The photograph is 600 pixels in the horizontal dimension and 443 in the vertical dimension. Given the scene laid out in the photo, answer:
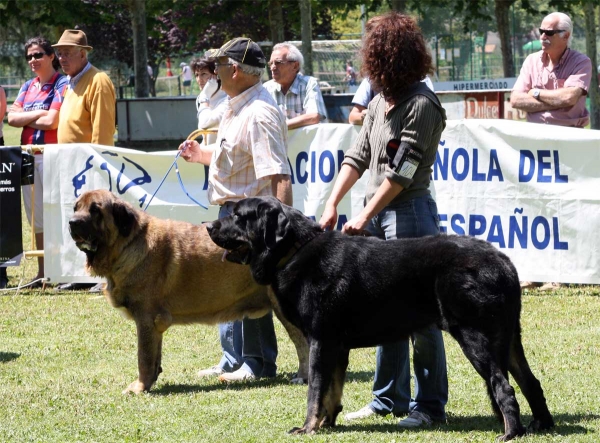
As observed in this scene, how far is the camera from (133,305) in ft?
20.3

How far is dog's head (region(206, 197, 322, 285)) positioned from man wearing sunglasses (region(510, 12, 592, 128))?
4.86 m

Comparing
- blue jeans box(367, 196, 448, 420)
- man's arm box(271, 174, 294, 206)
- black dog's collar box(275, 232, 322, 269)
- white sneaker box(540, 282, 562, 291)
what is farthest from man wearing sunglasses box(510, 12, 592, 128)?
black dog's collar box(275, 232, 322, 269)

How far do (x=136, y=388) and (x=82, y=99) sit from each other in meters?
4.18

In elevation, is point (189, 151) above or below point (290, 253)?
above

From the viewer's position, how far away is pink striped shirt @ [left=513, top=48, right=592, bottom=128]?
890 cm

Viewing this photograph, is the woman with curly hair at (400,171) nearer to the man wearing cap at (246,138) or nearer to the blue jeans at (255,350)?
the man wearing cap at (246,138)

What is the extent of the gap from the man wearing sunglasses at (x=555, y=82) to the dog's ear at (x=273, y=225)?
4960 mm

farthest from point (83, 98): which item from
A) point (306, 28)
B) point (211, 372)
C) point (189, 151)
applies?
point (306, 28)

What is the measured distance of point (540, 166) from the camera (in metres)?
8.82

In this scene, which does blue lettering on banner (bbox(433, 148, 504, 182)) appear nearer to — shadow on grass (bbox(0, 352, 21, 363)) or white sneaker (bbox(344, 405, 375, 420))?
white sneaker (bbox(344, 405, 375, 420))

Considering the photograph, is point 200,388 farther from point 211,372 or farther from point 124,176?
point 124,176

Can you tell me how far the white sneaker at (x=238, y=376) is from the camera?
645 cm

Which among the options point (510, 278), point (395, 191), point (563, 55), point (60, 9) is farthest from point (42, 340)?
point (60, 9)

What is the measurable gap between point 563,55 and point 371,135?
4.68m
